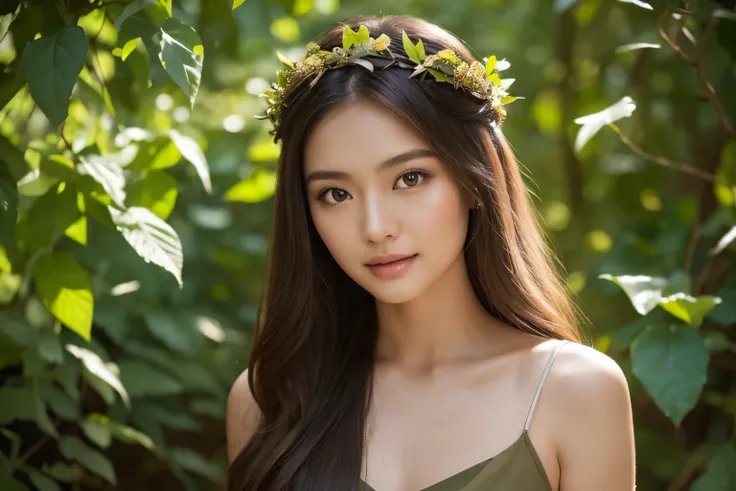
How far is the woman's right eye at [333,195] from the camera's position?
185cm

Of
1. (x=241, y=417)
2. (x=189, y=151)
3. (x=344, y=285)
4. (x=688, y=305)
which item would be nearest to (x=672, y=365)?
(x=688, y=305)

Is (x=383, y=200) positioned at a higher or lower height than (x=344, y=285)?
higher

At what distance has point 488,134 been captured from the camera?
1884 mm

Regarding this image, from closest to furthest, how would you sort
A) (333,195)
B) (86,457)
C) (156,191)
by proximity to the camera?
(333,195), (156,191), (86,457)

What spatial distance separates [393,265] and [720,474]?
855 mm

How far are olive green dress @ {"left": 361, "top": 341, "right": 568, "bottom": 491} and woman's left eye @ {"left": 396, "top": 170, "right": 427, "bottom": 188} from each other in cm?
51

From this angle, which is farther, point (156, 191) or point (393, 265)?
point (156, 191)

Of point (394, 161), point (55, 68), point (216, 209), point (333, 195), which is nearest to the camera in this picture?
point (55, 68)

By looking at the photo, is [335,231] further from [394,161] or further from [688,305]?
[688,305]

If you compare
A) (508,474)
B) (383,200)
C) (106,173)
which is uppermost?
(106,173)

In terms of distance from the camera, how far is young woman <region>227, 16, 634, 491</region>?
5.86 ft

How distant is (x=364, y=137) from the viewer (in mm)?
1772

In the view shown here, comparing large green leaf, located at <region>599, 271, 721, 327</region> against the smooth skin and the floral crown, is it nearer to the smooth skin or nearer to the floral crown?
the smooth skin

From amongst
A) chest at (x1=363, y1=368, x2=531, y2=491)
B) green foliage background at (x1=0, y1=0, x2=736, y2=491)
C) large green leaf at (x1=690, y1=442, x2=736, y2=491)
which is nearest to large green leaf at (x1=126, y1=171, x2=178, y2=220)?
green foliage background at (x1=0, y1=0, x2=736, y2=491)
